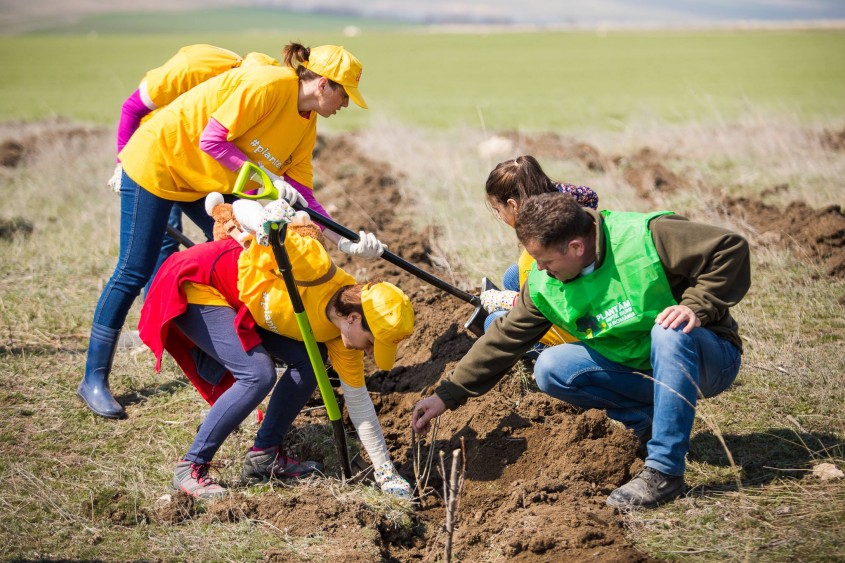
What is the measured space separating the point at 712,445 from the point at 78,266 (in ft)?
19.7

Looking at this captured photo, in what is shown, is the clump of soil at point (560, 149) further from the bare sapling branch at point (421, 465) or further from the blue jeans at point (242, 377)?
the blue jeans at point (242, 377)

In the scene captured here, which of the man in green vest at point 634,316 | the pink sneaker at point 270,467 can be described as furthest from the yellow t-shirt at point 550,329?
the pink sneaker at point 270,467

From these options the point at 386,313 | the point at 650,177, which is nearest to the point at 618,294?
the point at 386,313

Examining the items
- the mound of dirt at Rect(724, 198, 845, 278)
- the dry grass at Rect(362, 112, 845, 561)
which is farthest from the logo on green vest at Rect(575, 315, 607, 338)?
the mound of dirt at Rect(724, 198, 845, 278)

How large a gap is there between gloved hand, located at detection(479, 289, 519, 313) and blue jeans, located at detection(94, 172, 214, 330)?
1.88 metres

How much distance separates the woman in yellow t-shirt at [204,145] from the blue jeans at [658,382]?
1178 millimetres

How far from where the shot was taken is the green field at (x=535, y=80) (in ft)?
66.0

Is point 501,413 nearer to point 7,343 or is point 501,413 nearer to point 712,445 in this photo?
point 712,445

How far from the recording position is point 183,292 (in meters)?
3.91

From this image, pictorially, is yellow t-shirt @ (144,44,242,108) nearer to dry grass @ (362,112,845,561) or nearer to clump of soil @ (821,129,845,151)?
dry grass @ (362,112,845,561)

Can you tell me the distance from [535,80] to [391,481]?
32216 millimetres

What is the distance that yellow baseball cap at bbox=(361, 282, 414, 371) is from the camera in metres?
3.56

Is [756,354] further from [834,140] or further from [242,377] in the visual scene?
[834,140]

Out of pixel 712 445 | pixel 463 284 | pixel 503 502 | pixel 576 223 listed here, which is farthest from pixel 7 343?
pixel 712 445
